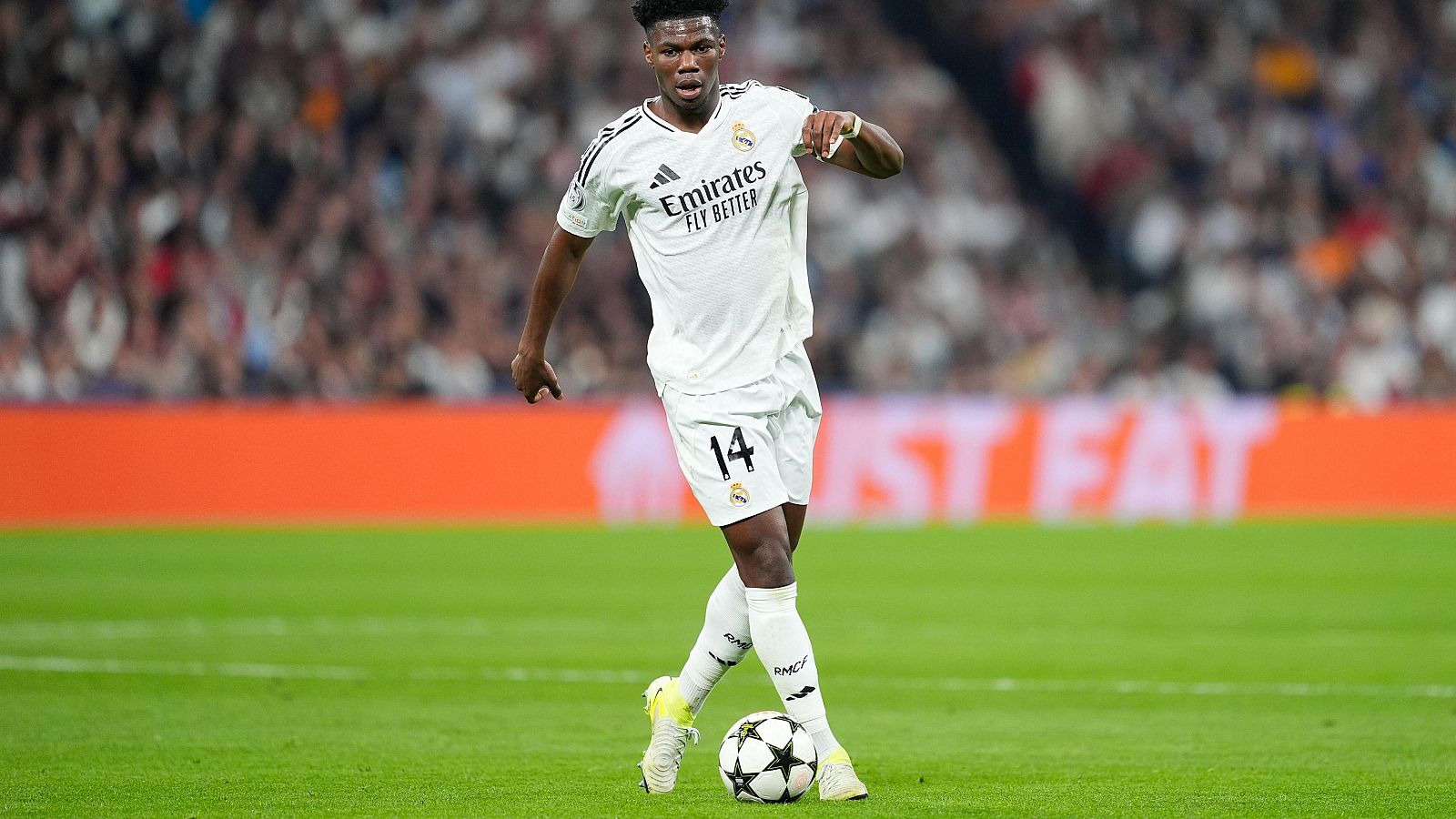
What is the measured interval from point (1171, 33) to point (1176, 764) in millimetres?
21164

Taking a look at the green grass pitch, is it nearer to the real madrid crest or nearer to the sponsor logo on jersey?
the sponsor logo on jersey

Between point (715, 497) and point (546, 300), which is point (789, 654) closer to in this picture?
point (715, 497)

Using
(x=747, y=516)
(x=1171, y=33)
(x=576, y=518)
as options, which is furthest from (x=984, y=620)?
(x=1171, y=33)

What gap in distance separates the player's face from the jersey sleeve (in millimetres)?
353

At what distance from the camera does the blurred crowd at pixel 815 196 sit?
2039 centimetres

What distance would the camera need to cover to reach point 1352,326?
23.2m

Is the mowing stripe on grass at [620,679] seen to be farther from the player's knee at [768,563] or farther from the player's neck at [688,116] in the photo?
the player's neck at [688,116]

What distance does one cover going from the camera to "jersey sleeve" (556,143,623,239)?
6.46 meters

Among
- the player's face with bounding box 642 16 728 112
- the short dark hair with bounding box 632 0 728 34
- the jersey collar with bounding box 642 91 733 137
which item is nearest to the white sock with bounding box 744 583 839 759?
the jersey collar with bounding box 642 91 733 137

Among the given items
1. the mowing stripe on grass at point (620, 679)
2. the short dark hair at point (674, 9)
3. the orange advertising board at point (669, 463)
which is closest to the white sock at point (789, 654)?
the short dark hair at point (674, 9)

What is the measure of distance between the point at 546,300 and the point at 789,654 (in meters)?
1.48

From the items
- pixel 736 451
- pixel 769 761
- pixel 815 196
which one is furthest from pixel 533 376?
pixel 815 196

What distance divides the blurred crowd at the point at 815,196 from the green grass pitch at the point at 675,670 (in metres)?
3.27

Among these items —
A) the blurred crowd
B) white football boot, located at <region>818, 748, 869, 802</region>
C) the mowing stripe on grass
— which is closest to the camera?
white football boot, located at <region>818, 748, 869, 802</region>
